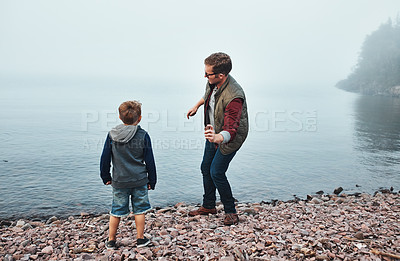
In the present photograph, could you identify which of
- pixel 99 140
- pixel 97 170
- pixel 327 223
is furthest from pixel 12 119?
pixel 327 223

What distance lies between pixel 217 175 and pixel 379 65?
93.4 m

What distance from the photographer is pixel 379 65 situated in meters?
86.5

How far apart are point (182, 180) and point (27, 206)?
4.45m

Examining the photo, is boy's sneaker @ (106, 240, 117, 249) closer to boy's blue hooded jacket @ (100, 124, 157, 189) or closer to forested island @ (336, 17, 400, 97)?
boy's blue hooded jacket @ (100, 124, 157, 189)

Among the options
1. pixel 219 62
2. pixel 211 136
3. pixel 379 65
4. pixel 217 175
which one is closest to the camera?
pixel 211 136

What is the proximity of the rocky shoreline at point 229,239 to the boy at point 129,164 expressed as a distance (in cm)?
40

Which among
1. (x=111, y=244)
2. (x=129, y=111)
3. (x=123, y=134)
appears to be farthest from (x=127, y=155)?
(x=111, y=244)

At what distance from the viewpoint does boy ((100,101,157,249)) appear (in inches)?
177

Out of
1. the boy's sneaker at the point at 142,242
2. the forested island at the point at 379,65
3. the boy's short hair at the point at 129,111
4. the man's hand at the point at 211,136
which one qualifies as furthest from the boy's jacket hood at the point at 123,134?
the forested island at the point at 379,65

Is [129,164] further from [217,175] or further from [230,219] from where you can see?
[230,219]

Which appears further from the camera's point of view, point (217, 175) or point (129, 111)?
point (217, 175)

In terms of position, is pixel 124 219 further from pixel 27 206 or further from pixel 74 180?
pixel 74 180

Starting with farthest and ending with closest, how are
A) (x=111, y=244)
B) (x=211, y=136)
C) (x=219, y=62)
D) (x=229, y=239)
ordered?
(x=219, y=62) → (x=229, y=239) → (x=111, y=244) → (x=211, y=136)

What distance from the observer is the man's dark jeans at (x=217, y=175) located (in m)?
5.44
